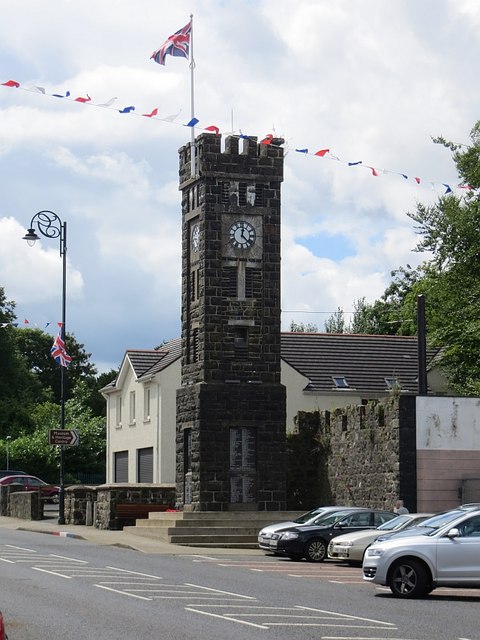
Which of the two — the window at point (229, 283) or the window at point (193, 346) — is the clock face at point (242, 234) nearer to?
the window at point (229, 283)

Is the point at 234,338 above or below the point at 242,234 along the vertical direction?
below

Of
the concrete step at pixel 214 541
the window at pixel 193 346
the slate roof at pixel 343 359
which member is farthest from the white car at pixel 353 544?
the slate roof at pixel 343 359

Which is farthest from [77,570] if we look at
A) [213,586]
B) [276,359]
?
[276,359]

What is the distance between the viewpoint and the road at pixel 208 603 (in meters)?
14.6

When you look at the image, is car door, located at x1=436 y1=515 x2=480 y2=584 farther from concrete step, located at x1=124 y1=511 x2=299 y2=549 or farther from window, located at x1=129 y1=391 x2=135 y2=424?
window, located at x1=129 y1=391 x2=135 y2=424

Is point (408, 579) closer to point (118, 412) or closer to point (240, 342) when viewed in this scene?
point (240, 342)

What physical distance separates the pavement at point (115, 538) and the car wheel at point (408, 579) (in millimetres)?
12459

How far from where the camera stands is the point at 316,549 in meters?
30.0

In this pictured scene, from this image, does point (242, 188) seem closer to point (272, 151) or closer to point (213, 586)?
point (272, 151)

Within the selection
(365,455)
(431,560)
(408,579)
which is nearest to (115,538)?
(365,455)

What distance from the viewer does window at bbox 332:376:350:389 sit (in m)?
54.9

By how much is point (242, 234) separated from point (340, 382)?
52.7ft

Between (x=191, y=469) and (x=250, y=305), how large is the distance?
5.56 meters

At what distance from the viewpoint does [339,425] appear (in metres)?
41.1
